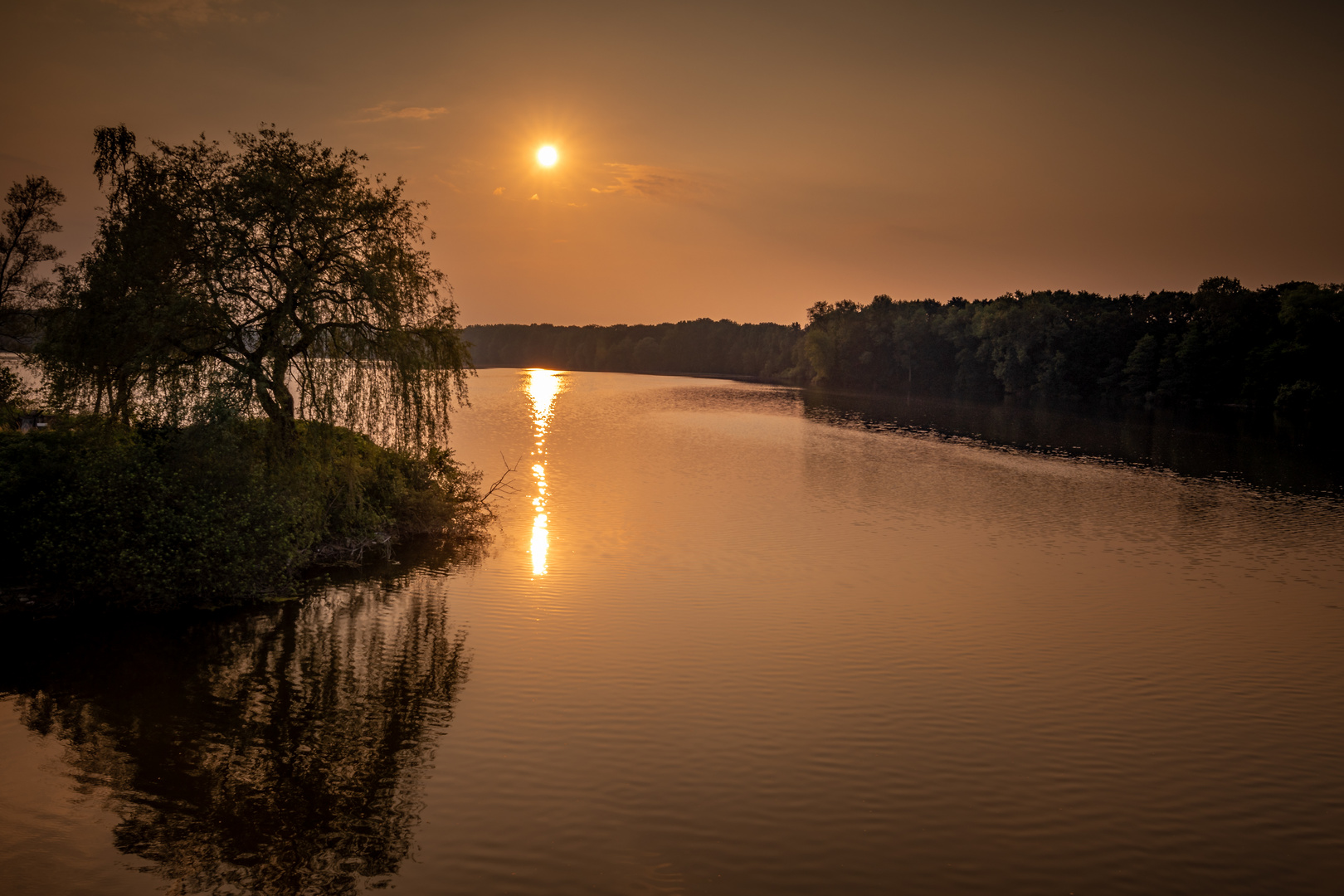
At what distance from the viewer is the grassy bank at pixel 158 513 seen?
57.6 feet

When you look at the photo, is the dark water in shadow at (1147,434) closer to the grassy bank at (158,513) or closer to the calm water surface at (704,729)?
the calm water surface at (704,729)

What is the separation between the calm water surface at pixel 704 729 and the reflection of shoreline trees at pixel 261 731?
5 cm

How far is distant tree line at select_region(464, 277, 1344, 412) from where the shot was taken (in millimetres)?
95938

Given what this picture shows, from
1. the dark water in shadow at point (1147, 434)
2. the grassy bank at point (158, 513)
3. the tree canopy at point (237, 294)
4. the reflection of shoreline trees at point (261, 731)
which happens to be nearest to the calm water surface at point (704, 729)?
the reflection of shoreline trees at point (261, 731)

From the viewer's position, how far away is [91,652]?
16.2m

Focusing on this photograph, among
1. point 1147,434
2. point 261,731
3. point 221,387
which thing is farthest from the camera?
point 1147,434

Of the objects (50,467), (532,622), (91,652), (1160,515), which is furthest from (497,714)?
(1160,515)

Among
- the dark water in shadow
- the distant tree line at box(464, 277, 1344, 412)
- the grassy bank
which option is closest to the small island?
the grassy bank

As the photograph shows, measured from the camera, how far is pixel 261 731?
1338 cm

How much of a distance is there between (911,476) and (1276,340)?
82687 mm

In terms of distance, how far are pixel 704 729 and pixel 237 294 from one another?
17.3 meters

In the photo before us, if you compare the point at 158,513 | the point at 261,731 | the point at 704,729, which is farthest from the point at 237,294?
the point at 704,729

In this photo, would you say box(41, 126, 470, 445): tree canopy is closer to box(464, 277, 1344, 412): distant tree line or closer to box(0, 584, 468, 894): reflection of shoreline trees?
box(0, 584, 468, 894): reflection of shoreline trees

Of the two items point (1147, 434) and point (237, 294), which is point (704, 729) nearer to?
point (237, 294)
